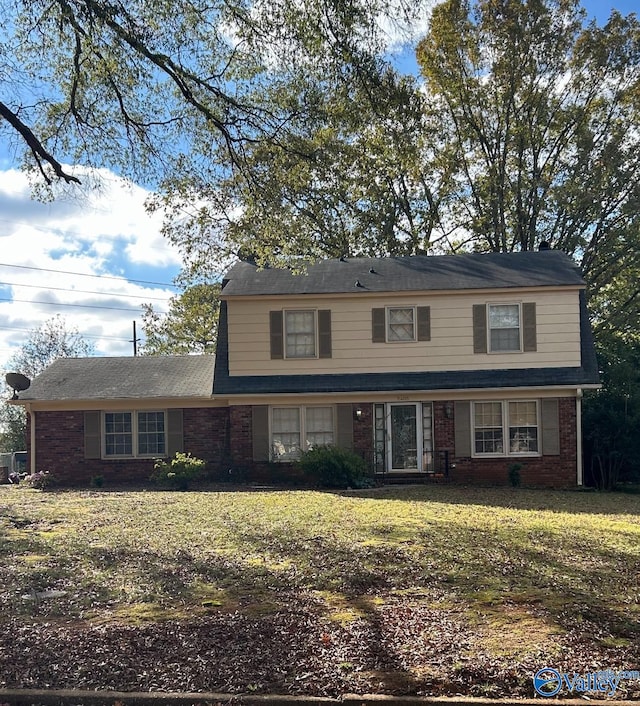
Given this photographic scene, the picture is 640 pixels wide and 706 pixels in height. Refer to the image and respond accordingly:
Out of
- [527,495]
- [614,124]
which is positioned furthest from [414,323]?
[614,124]

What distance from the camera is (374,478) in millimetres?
16812

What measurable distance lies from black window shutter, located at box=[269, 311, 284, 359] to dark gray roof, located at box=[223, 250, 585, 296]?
0.60 metres

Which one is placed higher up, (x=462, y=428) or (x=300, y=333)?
(x=300, y=333)

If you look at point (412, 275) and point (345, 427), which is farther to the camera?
point (412, 275)

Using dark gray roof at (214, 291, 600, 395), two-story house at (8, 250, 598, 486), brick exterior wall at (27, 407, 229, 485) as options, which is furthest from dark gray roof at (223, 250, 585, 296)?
brick exterior wall at (27, 407, 229, 485)

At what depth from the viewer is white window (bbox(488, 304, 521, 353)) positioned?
17.0 m

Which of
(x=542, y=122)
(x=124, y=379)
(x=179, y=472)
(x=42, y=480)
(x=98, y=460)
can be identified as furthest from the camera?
(x=542, y=122)

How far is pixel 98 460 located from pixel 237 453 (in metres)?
3.72

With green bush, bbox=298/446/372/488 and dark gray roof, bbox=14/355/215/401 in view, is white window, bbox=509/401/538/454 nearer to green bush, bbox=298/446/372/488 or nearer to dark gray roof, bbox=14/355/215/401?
green bush, bbox=298/446/372/488

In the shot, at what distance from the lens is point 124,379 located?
62.3ft

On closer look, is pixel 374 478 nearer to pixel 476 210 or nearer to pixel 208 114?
pixel 208 114

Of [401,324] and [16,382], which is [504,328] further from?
[16,382]

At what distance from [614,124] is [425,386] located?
43.8 feet

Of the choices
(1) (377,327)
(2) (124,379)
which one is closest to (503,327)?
(1) (377,327)
